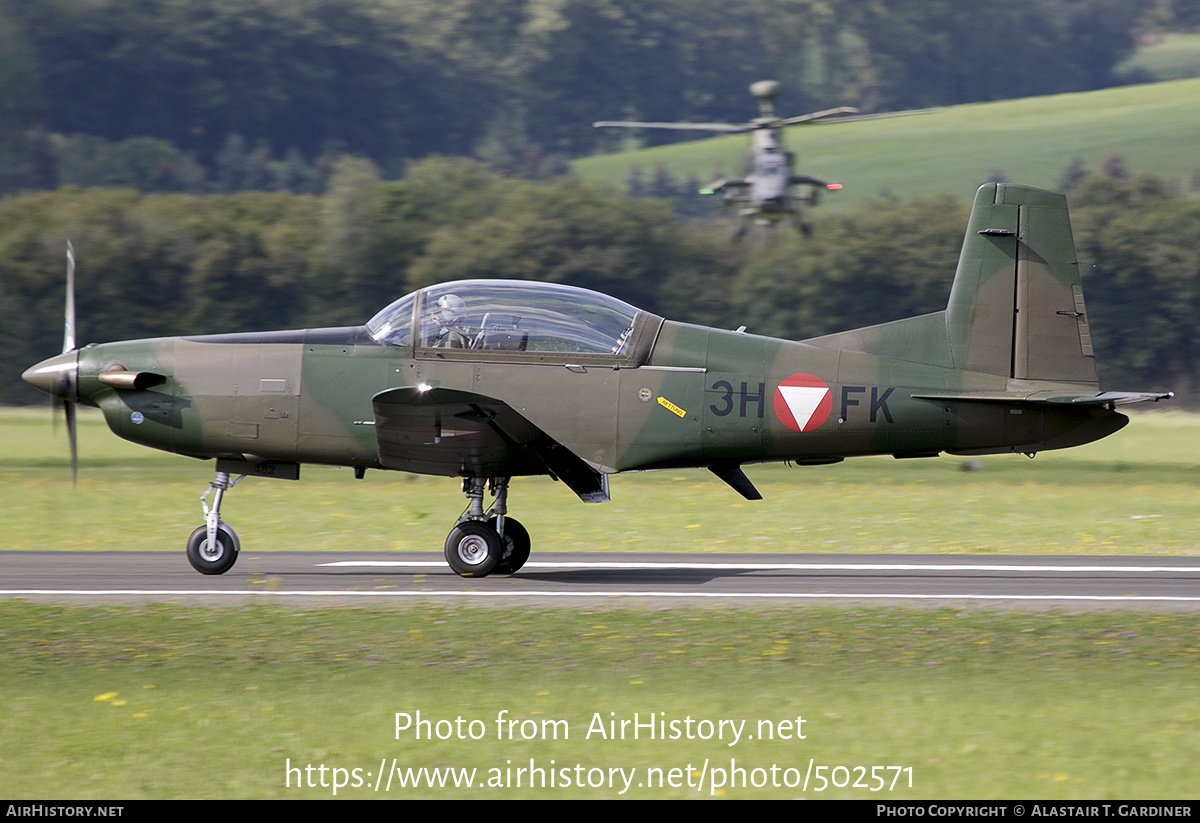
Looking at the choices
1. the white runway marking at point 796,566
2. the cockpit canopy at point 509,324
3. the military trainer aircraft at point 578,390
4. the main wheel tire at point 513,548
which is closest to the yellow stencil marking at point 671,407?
the military trainer aircraft at point 578,390

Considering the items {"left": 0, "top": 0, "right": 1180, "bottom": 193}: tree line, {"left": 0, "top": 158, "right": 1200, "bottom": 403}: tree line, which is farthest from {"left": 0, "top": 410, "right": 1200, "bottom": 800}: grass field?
{"left": 0, "top": 0, "right": 1180, "bottom": 193}: tree line

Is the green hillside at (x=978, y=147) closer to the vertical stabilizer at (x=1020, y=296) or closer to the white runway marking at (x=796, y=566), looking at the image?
the white runway marking at (x=796, y=566)

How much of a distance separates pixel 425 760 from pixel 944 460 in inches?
886

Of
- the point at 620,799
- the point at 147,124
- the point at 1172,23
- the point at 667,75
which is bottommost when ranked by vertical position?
the point at 620,799

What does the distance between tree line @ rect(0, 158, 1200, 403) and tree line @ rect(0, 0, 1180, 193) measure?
26.9 meters

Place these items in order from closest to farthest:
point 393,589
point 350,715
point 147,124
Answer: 1. point 350,715
2. point 393,589
3. point 147,124

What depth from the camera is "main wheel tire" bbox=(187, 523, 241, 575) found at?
12.0 metres

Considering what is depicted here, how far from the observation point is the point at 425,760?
20.3 ft

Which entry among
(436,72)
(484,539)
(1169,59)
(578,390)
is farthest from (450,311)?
(1169,59)

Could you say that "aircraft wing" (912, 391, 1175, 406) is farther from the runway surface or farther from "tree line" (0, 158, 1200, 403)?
"tree line" (0, 158, 1200, 403)

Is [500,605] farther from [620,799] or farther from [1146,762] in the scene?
[1146,762]

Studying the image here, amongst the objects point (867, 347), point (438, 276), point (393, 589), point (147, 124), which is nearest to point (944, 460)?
point (867, 347)

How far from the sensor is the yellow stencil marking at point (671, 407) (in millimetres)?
11609

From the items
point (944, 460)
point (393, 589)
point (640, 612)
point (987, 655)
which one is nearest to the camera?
point (987, 655)
